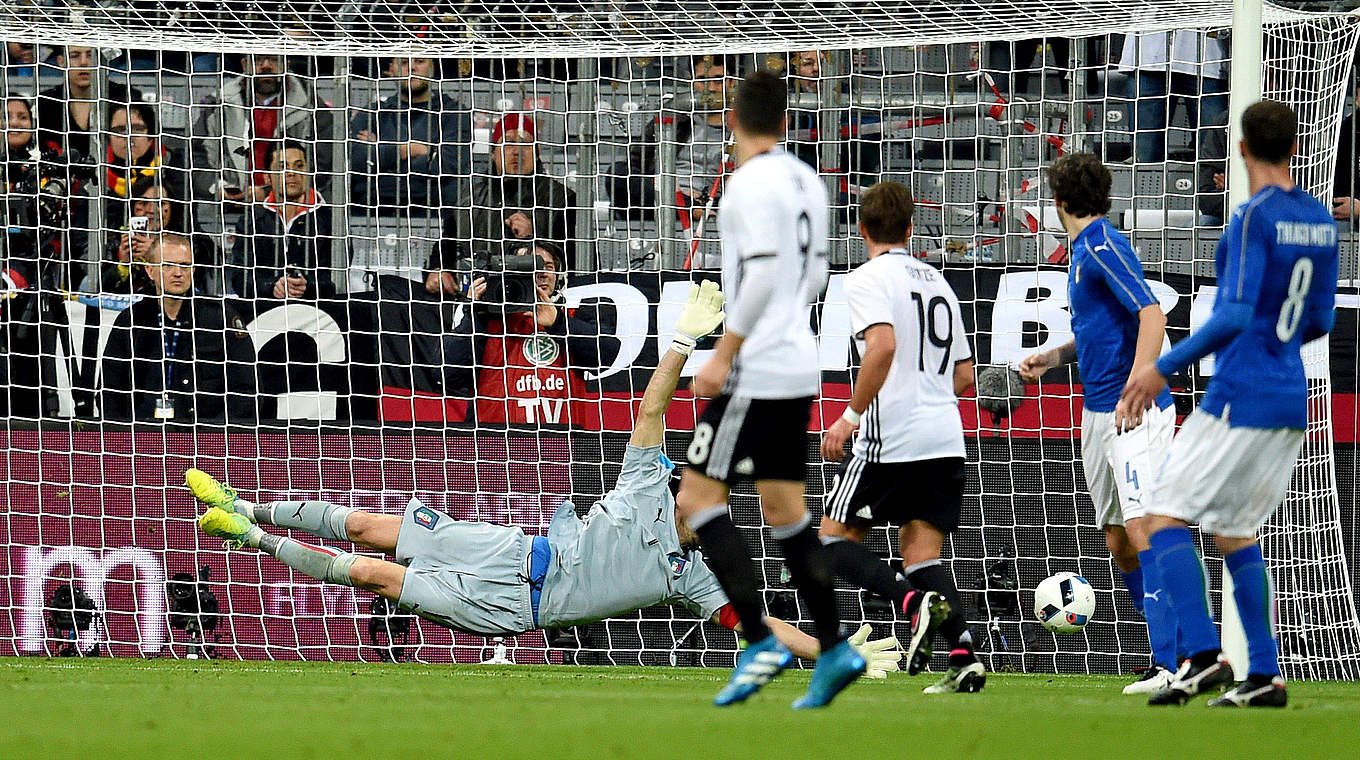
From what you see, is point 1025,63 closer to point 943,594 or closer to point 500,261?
point 500,261

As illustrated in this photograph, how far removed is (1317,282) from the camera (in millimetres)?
4168

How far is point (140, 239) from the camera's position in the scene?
8914 millimetres

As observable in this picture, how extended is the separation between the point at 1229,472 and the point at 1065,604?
115 inches

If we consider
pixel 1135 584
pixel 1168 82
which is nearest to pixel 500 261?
pixel 1168 82

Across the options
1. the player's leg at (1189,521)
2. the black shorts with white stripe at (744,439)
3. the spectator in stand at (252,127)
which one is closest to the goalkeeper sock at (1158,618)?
the player's leg at (1189,521)

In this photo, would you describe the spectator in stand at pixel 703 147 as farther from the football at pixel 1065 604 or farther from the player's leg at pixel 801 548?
the player's leg at pixel 801 548

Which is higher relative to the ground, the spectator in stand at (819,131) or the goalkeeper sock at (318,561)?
the spectator in stand at (819,131)

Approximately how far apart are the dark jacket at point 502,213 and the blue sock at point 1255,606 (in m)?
5.36

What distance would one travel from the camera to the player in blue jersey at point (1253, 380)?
405 cm

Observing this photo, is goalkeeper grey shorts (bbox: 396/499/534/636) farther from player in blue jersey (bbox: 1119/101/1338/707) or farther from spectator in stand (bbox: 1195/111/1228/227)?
spectator in stand (bbox: 1195/111/1228/227)

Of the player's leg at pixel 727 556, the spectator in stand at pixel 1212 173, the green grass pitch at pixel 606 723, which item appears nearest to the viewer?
the green grass pitch at pixel 606 723

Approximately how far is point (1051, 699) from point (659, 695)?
1177 millimetres

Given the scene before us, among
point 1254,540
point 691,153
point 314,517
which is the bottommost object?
point 314,517

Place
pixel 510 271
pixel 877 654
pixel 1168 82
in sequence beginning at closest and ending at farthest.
Answer: pixel 877 654
pixel 1168 82
pixel 510 271
